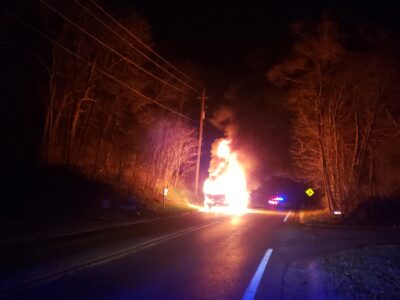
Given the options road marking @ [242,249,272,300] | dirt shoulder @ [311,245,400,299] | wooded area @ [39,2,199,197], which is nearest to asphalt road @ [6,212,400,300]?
road marking @ [242,249,272,300]

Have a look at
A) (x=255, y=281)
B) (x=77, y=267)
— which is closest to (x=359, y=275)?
(x=255, y=281)

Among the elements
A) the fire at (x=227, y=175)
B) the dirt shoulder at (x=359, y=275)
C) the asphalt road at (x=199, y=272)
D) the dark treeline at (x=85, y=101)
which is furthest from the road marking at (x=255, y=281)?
the fire at (x=227, y=175)

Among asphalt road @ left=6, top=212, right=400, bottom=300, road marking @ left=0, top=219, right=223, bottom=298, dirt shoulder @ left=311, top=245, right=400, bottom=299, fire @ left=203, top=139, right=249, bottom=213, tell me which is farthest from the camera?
fire @ left=203, top=139, right=249, bottom=213

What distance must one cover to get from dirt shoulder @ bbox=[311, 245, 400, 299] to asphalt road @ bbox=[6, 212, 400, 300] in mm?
321

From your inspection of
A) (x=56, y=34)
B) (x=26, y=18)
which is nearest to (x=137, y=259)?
(x=26, y=18)

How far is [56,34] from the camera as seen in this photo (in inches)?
1059

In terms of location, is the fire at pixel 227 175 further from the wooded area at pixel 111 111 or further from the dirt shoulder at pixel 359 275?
the dirt shoulder at pixel 359 275

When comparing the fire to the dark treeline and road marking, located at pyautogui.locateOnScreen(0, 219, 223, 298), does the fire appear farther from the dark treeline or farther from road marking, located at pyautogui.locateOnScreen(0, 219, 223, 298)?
road marking, located at pyautogui.locateOnScreen(0, 219, 223, 298)

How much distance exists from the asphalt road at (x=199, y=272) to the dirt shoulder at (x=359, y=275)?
321 mm

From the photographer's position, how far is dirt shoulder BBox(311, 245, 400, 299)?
832 centimetres

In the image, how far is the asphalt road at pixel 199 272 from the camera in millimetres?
7965

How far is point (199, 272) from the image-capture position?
10.1 metres

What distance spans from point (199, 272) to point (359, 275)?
3503mm

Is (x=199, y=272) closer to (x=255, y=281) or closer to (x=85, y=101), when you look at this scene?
(x=255, y=281)
